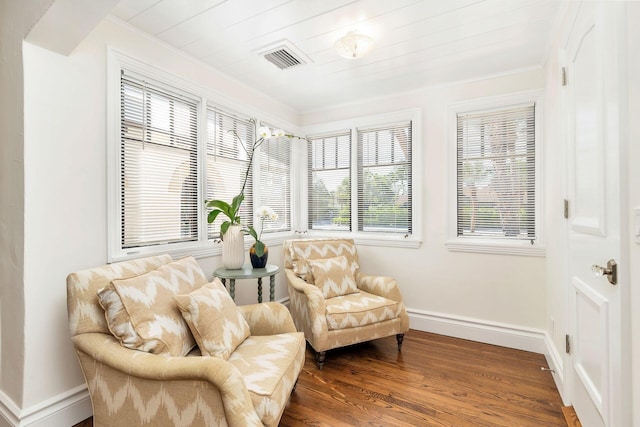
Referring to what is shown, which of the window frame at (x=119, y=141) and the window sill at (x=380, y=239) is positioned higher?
the window frame at (x=119, y=141)

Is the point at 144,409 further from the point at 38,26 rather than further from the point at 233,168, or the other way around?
the point at 233,168

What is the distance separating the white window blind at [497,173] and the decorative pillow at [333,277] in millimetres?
1195

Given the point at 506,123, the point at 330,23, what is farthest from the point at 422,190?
the point at 330,23

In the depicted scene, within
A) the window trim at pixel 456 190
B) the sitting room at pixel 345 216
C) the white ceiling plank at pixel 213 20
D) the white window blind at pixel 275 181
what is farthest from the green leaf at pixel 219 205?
the window trim at pixel 456 190

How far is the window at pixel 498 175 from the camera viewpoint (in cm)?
269

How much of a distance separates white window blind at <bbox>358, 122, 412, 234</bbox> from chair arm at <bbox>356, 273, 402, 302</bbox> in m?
0.66

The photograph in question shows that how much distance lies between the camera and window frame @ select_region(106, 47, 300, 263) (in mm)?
1924

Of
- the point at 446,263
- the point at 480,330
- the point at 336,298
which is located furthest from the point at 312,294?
the point at 480,330

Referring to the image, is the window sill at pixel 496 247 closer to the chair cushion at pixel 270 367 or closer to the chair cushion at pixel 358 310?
the chair cushion at pixel 358 310

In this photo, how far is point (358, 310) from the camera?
2.46 m

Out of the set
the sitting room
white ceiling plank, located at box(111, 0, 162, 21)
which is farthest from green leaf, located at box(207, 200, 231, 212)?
white ceiling plank, located at box(111, 0, 162, 21)

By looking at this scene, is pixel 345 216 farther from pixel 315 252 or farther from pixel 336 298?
pixel 336 298

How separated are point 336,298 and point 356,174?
1.50m

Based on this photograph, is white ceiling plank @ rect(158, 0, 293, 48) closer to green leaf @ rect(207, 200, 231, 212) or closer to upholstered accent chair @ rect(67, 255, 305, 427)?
green leaf @ rect(207, 200, 231, 212)
